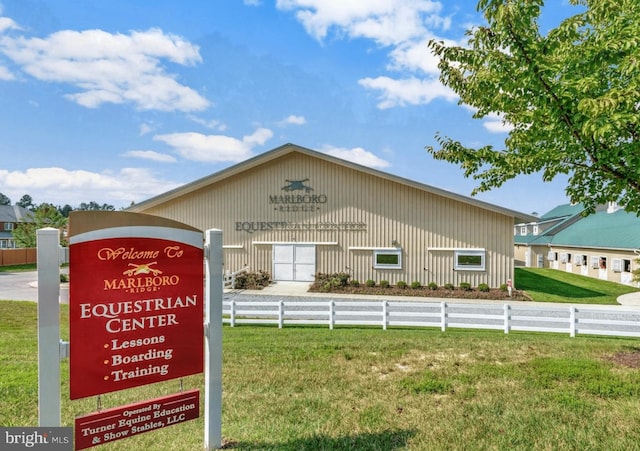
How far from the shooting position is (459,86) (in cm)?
814

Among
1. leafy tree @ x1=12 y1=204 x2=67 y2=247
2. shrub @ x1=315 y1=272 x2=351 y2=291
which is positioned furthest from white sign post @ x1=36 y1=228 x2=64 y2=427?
leafy tree @ x1=12 y1=204 x2=67 y2=247

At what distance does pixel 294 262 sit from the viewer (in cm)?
2238

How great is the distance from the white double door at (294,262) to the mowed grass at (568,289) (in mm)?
12757

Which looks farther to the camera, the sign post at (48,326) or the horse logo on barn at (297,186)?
the horse logo on barn at (297,186)

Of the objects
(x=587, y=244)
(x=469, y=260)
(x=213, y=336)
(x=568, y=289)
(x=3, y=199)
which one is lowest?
(x=568, y=289)

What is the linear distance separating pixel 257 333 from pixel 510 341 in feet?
21.7

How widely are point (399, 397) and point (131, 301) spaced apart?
3.87m

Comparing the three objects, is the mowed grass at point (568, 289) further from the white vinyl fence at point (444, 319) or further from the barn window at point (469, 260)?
the white vinyl fence at point (444, 319)

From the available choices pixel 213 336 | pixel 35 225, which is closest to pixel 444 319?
pixel 213 336

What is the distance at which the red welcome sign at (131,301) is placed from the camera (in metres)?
3.11

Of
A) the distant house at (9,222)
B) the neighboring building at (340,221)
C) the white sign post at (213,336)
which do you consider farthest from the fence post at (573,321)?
the distant house at (9,222)

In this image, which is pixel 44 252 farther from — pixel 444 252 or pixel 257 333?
pixel 444 252

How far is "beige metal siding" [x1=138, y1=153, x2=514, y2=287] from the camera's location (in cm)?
2053

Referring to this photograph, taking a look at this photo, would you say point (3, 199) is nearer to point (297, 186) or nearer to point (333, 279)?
point (297, 186)
